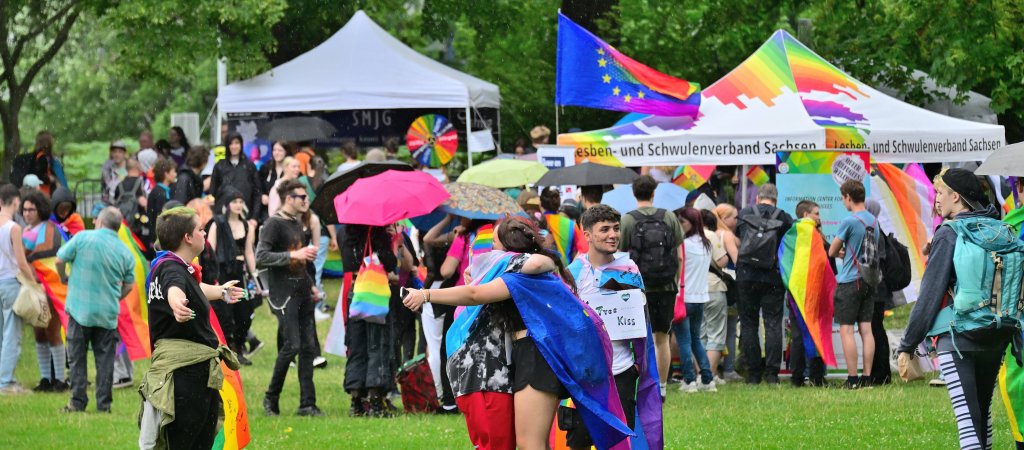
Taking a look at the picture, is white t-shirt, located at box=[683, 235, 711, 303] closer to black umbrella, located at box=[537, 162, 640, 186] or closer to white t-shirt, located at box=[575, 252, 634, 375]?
black umbrella, located at box=[537, 162, 640, 186]

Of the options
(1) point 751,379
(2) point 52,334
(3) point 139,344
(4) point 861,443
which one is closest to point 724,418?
(4) point 861,443

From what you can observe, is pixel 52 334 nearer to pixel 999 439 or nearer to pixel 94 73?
pixel 999 439

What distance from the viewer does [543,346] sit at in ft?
22.3

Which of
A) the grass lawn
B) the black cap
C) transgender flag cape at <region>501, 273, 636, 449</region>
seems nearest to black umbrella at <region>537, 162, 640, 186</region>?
the grass lawn

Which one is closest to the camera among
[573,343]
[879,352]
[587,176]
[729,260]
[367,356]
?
[573,343]

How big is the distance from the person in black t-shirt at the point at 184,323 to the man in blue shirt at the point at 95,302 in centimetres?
502

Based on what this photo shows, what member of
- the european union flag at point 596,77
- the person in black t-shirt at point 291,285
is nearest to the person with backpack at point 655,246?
the person in black t-shirt at point 291,285

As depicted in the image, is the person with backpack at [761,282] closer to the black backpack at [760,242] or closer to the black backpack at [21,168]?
the black backpack at [760,242]

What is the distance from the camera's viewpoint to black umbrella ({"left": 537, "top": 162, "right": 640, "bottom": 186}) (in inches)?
535

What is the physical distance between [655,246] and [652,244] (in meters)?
0.03

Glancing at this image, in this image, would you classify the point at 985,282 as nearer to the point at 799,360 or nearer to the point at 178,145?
the point at 799,360

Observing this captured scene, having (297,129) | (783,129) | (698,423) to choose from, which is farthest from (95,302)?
(297,129)

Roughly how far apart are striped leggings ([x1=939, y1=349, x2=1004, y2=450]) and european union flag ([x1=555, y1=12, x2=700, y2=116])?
8.24 meters

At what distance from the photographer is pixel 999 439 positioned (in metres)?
9.93
